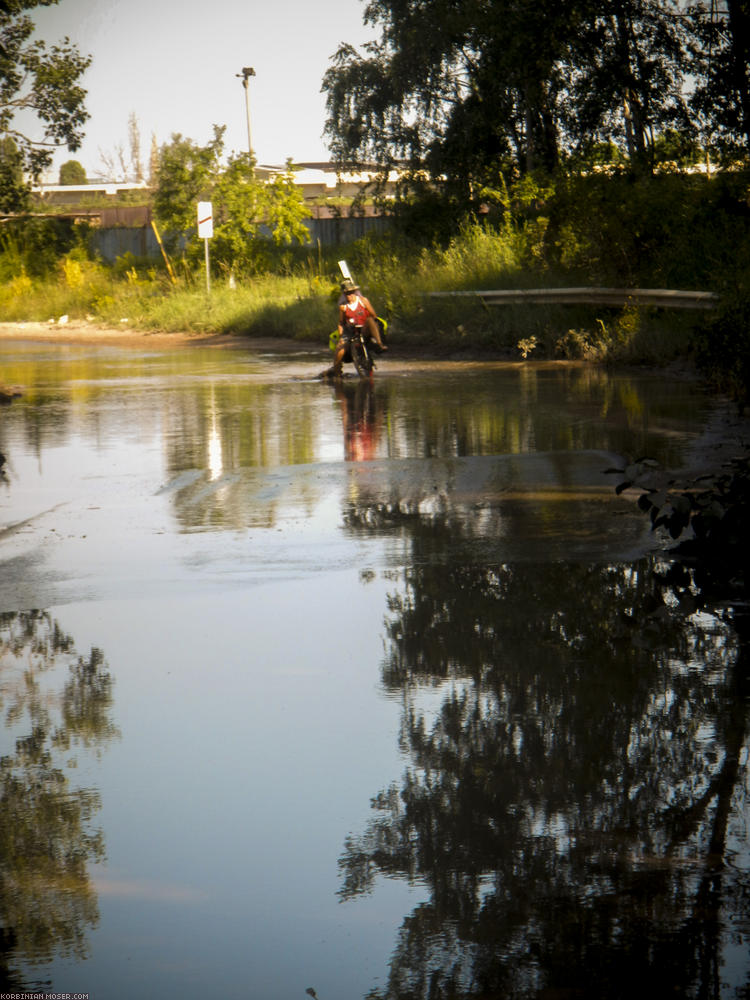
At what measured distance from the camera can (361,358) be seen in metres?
21.6

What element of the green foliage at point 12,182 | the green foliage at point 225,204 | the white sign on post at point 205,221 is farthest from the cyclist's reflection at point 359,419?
the green foliage at point 12,182

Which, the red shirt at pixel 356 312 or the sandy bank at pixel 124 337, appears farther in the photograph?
the sandy bank at pixel 124 337

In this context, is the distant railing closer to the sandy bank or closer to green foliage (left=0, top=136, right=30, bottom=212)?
the sandy bank

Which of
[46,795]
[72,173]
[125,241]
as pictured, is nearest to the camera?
[46,795]

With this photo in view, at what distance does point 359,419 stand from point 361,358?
5.37m

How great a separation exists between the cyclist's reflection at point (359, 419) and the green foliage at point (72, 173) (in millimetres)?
140141

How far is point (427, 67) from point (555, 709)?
3604cm

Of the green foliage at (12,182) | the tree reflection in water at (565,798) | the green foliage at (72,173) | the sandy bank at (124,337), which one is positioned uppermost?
the green foliage at (72,173)

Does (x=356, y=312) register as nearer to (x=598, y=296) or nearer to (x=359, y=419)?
(x=598, y=296)

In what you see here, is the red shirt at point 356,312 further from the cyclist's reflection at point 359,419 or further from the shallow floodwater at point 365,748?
the shallow floodwater at point 365,748

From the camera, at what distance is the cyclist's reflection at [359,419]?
13.7 meters

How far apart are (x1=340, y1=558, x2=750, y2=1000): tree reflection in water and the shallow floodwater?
1cm

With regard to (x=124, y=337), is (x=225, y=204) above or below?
above

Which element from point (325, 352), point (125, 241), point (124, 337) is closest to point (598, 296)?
point (325, 352)
